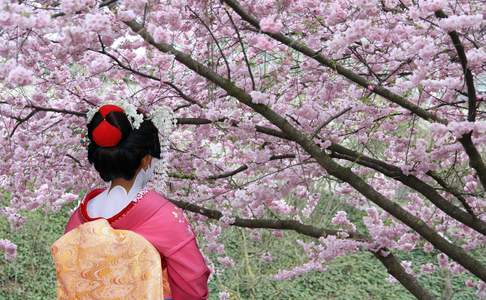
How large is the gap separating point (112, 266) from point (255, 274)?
5.09 metres

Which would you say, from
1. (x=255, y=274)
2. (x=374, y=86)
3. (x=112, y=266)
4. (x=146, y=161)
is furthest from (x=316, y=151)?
(x=255, y=274)

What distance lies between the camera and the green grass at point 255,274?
694 centimetres

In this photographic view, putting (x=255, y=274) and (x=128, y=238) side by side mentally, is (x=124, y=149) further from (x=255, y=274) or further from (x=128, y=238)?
(x=255, y=274)

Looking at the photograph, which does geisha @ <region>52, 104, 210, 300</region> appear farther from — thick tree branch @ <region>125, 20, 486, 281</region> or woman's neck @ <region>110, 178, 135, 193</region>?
thick tree branch @ <region>125, 20, 486, 281</region>

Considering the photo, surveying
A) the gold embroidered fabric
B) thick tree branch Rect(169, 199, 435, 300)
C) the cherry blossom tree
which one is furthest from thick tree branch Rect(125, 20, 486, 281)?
the gold embroidered fabric

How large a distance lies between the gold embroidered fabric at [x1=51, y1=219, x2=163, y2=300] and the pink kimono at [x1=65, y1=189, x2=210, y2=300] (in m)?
0.05

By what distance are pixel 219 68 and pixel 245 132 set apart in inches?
14.8

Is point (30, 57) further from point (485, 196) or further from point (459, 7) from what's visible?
point (485, 196)

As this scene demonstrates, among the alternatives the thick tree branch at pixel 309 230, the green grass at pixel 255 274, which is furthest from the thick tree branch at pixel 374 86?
the green grass at pixel 255 274

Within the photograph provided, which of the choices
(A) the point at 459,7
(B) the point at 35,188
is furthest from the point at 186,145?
(A) the point at 459,7

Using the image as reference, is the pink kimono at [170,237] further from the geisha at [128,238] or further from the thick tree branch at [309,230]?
the thick tree branch at [309,230]

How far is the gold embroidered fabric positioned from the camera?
8.00ft

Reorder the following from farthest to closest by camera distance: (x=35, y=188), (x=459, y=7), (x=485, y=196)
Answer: (x=35, y=188), (x=485, y=196), (x=459, y=7)

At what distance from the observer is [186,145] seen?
4.24 metres
